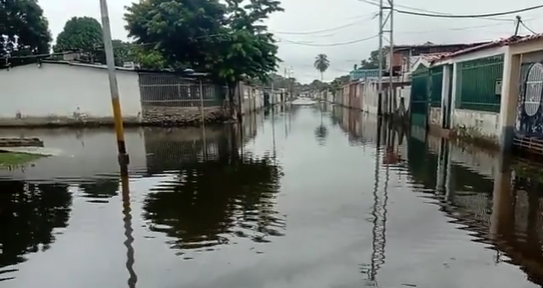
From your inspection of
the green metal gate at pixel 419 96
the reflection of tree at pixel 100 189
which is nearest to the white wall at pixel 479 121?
the green metal gate at pixel 419 96

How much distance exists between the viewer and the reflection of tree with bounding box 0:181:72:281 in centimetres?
558

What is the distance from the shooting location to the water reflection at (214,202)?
235 inches

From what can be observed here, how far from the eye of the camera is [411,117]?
1012 inches

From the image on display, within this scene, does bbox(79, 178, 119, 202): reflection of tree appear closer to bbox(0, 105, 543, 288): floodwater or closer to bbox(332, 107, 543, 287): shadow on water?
bbox(0, 105, 543, 288): floodwater

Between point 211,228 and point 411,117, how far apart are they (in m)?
21.6

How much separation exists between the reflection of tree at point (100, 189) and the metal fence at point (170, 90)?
15.8 meters

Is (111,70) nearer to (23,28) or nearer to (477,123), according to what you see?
(477,123)

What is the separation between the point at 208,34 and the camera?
23.5 meters

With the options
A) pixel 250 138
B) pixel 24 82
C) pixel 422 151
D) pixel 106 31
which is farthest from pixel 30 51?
pixel 422 151

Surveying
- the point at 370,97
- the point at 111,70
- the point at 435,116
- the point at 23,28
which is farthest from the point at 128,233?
the point at 370,97

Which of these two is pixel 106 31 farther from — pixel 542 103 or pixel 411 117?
pixel 411 117

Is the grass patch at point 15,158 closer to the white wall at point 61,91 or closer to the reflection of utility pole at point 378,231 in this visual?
the reflection of utility pole at point 378,231

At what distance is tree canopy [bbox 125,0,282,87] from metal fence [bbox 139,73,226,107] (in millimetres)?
1126

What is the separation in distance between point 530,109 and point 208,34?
1611 cm
